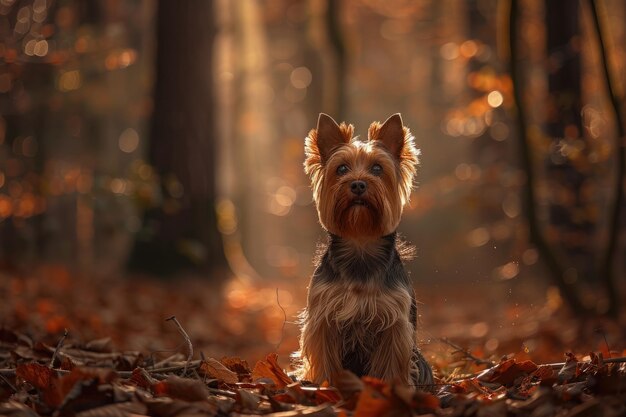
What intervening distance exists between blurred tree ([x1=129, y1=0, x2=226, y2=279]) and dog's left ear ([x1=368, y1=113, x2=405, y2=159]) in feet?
28.2

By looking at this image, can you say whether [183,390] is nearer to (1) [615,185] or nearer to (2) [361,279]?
(2) [361,279]

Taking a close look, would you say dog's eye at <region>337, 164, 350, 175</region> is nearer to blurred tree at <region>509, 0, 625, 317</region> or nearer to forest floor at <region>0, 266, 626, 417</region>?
forest floor at <region>0, 266, 626, 417</region>

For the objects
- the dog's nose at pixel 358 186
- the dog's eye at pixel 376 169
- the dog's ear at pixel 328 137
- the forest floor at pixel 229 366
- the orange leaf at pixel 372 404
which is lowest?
the forest floor at pixel 229 366

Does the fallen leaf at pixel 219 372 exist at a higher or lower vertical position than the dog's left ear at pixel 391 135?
lower

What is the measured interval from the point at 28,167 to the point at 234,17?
1376 centimetres

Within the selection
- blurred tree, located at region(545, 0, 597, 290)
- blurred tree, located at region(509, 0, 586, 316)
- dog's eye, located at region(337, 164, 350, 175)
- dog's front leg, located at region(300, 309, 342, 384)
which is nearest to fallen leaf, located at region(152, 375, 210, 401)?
dog's front leg, located at region(300, 309, 342, 384)

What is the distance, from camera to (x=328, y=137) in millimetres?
5574

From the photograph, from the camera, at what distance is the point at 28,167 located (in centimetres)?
1395

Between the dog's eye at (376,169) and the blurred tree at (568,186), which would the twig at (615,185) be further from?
the dog's eye at (376,169)

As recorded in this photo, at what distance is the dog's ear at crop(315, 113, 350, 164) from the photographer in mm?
5535

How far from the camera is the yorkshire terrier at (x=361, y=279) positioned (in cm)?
509

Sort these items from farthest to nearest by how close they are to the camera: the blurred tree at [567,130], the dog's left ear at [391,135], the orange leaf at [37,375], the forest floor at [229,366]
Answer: the blurred tree at [567,130] → the dog's left ear at [391,135] → the orange leaf at [37,375] → the forest floor at [229,366]

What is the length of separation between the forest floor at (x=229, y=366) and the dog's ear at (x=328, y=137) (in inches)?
42.4

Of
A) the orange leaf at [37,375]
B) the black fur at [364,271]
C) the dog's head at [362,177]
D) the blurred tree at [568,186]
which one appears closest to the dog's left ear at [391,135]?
the dog's head at [362,177]
